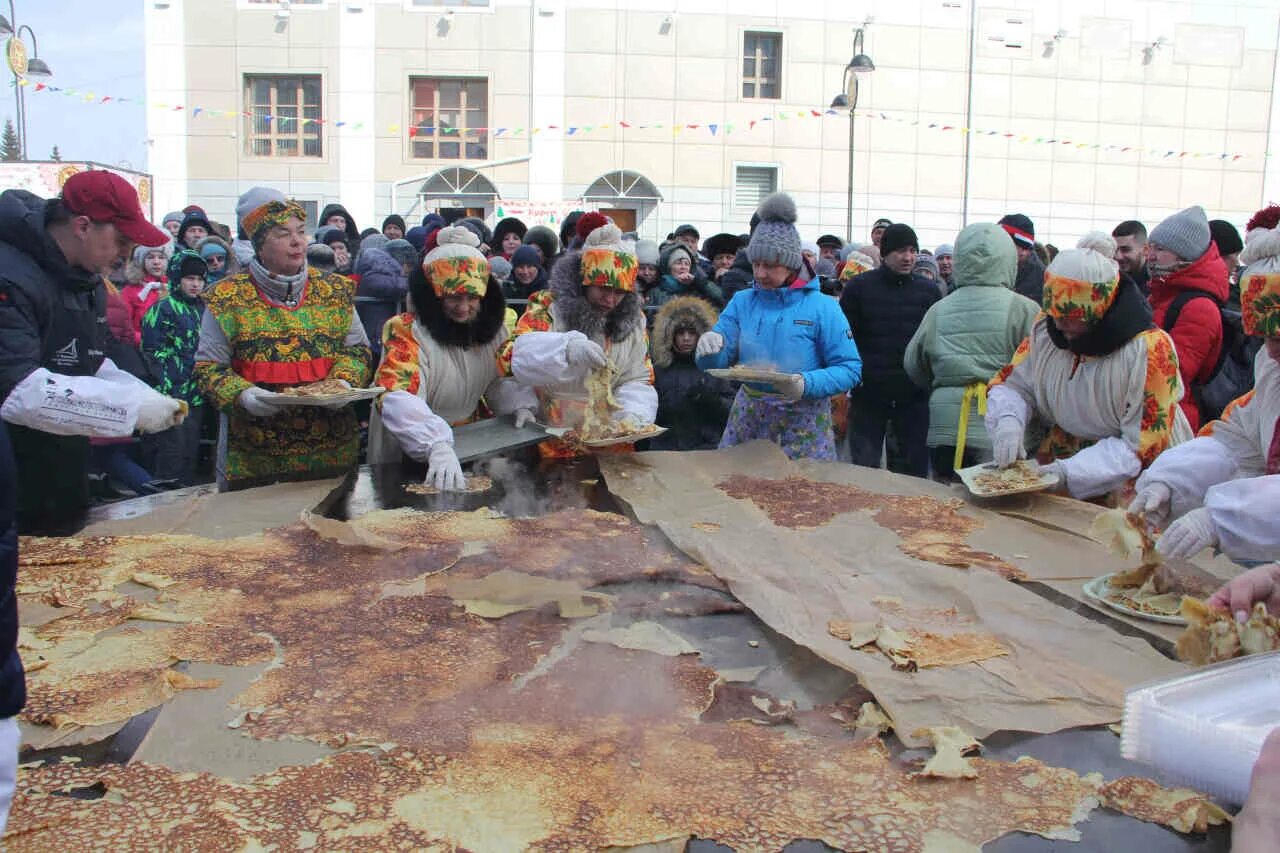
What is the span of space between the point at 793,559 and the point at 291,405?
1.84 meters

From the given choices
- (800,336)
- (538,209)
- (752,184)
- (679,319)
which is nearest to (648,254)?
(679,319)

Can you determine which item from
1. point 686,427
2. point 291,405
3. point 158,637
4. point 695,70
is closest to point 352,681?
point 158,637

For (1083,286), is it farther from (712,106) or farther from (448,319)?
(712,106)

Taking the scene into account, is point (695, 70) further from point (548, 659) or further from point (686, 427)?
point (548, 659)

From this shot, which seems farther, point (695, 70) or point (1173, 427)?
point (695, 70)

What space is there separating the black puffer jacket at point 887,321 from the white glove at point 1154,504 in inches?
99.3

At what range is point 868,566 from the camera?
2418 mm

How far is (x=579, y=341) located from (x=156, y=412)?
1.39 metres

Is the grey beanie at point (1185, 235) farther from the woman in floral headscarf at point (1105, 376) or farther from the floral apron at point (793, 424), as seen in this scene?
the floral apron at point (793, 424)

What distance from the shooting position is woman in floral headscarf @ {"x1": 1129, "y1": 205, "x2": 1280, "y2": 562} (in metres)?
2.04

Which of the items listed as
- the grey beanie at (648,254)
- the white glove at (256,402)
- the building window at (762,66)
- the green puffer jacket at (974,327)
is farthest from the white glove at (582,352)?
the building window at (762,66)

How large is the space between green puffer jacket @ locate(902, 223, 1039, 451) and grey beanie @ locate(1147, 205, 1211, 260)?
1.84 feet

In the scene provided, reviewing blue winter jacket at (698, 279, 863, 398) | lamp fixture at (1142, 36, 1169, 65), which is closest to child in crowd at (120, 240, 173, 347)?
blue winter jacket at (698, 279, 863, 398)

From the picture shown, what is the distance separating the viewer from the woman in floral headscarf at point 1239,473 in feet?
6.71
